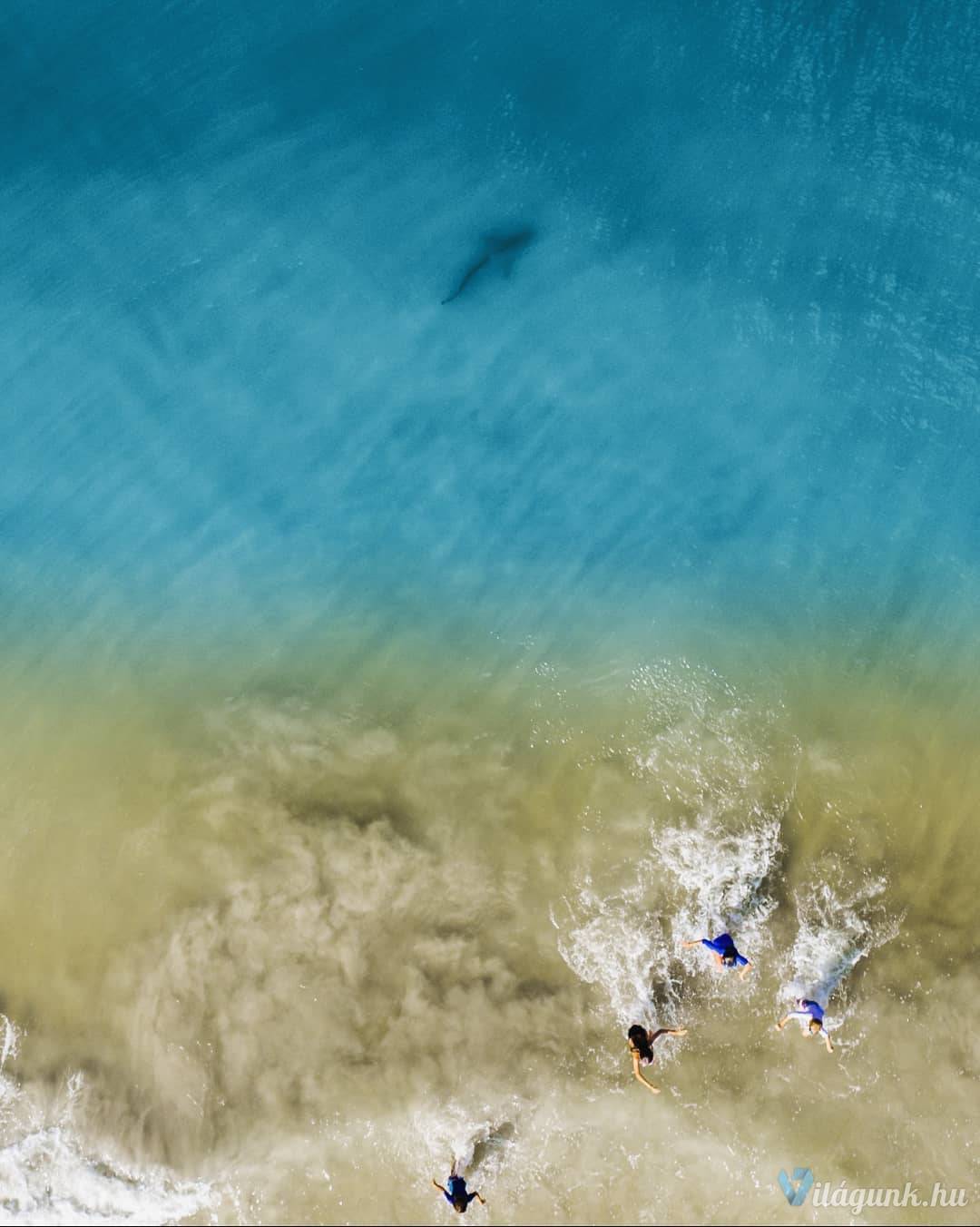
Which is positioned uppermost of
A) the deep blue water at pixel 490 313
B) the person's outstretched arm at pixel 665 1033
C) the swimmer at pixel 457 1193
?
the deep blue water at pixel 490 313

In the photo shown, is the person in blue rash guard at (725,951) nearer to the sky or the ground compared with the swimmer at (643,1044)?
nearer to the sky

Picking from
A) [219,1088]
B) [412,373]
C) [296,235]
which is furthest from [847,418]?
[219,1088]

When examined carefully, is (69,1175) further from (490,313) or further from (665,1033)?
(490,313)

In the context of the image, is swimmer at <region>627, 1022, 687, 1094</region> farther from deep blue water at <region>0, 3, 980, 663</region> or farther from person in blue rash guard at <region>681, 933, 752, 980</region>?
deep blue water at <region>0, 3, 980, 663</region>

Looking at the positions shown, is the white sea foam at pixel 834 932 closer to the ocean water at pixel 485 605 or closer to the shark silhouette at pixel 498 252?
the ocean water at pixel 485 605

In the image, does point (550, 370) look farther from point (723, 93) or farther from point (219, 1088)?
point (219, 1088)

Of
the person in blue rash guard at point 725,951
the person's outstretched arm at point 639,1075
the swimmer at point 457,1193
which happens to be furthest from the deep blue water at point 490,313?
the swimmer at point 457,1193

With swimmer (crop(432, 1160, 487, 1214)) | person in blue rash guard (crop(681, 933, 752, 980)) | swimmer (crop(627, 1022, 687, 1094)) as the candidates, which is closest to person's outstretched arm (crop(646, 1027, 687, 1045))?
swimmer (crop(627, 1022, 687, 1094))

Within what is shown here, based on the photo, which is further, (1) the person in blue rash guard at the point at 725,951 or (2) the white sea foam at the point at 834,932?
(2) the white sea foam at the point at 834,932
